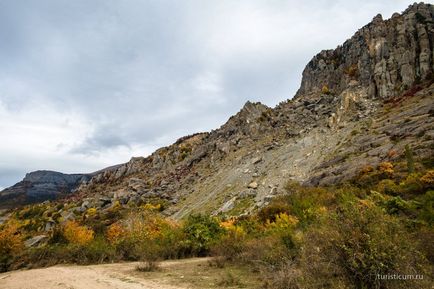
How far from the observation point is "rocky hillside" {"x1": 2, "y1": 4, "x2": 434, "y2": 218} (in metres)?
38.0

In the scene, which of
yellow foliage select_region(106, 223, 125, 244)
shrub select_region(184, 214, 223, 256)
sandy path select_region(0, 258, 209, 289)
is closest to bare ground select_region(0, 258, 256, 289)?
sandy path select_region(0, 258, 209, 289)

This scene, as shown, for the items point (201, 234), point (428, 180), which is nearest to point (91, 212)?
point (201, 234)

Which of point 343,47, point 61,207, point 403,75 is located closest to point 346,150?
point 403,75

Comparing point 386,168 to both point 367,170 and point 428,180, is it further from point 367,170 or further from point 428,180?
point 428,180

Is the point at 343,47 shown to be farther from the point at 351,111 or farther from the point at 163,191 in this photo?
the point at 163,191

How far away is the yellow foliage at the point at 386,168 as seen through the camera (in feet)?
100

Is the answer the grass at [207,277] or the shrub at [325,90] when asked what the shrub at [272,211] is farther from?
the shrub at [325,90]

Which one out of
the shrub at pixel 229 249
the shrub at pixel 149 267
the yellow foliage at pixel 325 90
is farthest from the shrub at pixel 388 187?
the yellow foliage at pixel 325 90

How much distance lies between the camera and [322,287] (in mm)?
7672

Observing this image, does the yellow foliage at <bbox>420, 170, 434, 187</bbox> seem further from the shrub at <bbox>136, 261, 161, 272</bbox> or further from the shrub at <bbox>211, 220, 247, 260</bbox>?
the shrub at <bbox>136, 261, 161, 272</bbox>

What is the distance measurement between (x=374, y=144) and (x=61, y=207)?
60.0 metres

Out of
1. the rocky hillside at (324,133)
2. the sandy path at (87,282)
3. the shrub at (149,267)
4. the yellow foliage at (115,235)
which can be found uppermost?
the rocky hillside at (324,133)

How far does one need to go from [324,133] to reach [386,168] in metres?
17.2

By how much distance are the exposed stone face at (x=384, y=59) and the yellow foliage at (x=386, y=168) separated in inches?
958
